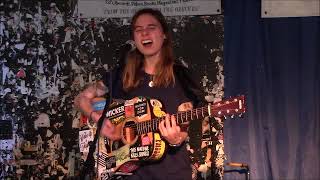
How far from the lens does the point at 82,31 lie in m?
2.79

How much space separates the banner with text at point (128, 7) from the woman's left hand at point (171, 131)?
99 centimetres

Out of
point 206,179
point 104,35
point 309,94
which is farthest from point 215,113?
point 104,35

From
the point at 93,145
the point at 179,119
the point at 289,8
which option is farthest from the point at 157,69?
the point at 289,8

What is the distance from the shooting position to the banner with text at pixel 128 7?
2729 mm

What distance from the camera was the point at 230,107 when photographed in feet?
6.18

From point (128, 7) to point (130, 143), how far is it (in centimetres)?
108

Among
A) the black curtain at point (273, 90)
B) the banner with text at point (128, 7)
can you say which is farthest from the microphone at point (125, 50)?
the black curtain at point (273, 90)

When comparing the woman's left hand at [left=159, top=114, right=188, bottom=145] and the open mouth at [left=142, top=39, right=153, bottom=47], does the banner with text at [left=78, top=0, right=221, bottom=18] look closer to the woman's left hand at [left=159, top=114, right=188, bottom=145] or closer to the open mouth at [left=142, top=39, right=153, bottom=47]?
the open mouth at [left=142, top=39, right=153, bottom=47]

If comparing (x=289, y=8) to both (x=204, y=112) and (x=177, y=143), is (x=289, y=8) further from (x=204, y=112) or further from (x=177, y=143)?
(x=177, y=143)

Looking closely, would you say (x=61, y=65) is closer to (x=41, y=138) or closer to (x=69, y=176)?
(x=41, y=138)

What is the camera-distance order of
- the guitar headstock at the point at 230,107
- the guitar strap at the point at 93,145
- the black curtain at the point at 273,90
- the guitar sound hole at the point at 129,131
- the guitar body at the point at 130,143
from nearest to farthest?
the guitar headstock at the point at 230,107 < the guitar strap at the point at 93,145 < the guitar body at the point at 130,143 < the guitar sound hole at the point at 129,131 < the black curtain at the point at 273,90

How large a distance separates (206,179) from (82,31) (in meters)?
1.36

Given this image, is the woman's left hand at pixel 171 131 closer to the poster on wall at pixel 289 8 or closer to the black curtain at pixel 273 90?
the black curtain at pixel 273 90

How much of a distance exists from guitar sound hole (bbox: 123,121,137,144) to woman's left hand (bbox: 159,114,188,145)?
0.68ft
